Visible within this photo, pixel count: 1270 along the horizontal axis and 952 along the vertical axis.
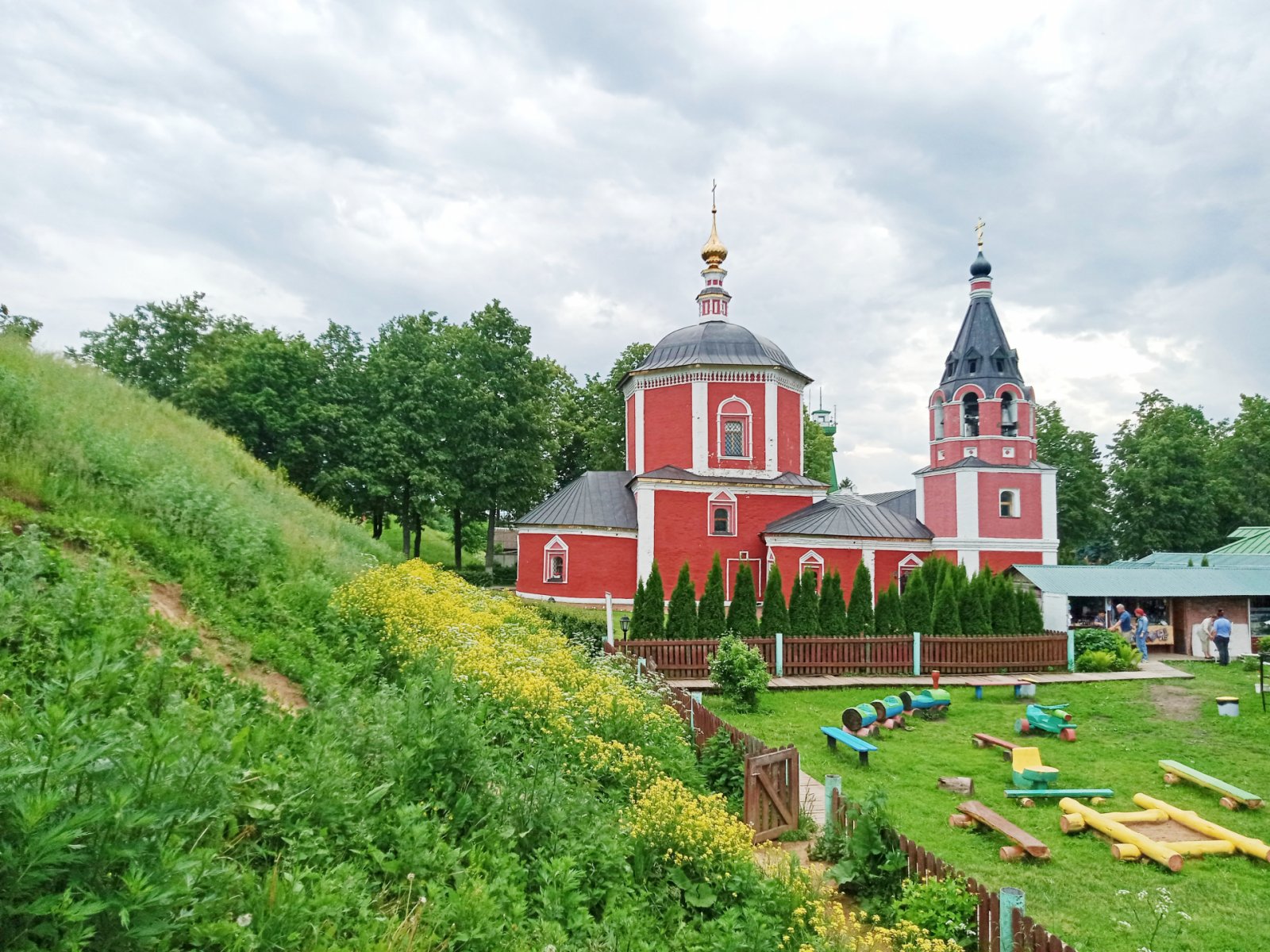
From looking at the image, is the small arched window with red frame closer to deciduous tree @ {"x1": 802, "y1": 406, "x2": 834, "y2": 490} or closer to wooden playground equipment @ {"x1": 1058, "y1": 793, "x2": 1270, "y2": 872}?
deciduous tree @ {"x1": 802, "y1": 406, "x2": 834, "y2": 490}

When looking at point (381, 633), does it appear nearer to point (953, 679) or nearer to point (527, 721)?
point (527, 721)

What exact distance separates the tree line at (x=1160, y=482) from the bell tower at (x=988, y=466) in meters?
17.2

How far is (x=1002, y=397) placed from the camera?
25.5 metres

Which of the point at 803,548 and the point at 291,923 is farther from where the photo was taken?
the point at 803,548

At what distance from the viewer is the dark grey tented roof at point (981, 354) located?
2547cm

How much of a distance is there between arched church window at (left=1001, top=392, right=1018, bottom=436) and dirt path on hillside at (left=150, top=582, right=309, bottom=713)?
25.5 meters

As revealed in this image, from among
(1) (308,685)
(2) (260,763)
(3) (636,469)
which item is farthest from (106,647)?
(3) (636,469)

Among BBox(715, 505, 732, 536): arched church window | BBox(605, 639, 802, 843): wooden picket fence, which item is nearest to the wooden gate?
BBox(605, 639, 802, 843): wooden picket fence

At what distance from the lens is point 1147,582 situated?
67.9 feet

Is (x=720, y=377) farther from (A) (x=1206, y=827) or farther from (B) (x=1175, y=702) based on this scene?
(A) (x=1206, y=827)

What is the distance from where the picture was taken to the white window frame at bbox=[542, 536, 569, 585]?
2461cm

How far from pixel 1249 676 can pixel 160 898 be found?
20.9m

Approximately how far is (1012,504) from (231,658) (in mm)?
25590

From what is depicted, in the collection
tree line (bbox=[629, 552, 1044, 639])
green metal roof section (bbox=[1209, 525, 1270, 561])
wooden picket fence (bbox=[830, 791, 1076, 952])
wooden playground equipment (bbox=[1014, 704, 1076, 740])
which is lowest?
wooden playground equipment (bbox=[1014, 704, 1076, 740])
